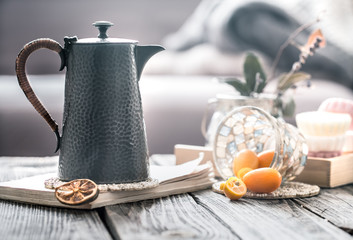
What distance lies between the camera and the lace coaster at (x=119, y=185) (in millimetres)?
940

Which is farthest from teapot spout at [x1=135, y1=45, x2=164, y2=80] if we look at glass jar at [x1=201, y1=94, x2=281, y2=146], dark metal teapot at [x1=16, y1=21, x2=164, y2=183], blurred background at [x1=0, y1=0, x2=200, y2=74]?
blurred background at [x1=0, y1=0, x2=200, y2=74]

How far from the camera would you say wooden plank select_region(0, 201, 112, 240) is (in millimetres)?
772

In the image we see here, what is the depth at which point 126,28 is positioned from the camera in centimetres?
304

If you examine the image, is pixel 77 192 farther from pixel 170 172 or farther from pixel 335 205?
pixel 335 205

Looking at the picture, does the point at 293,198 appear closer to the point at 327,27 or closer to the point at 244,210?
the point at 244,210

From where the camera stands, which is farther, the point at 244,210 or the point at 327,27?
the point at 327,27

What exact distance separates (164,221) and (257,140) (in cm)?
48

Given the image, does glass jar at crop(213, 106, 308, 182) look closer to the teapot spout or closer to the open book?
the open book

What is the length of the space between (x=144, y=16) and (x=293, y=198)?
85.6 inches

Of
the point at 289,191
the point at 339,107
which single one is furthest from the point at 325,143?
the point at 289,191

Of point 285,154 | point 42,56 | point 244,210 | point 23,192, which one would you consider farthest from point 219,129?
point 42,56

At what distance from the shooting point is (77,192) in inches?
35.2

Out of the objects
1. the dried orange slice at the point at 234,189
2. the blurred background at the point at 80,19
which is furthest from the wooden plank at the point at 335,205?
the blurred background at the point at 80,19

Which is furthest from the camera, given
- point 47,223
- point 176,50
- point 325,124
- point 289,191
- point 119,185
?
point 176,50
